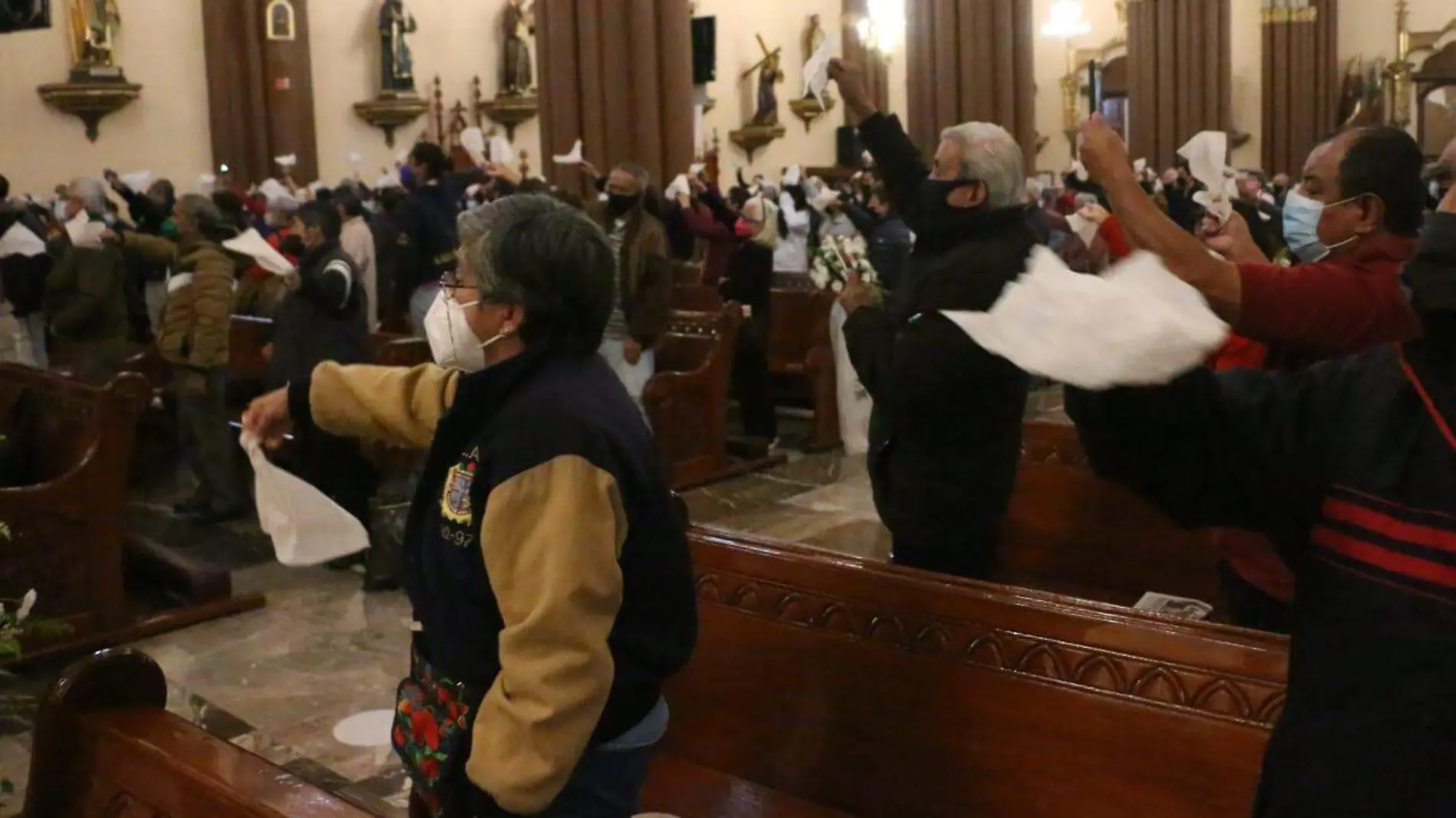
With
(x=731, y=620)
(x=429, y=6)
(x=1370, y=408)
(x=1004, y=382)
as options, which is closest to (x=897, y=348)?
(x=1004, y=382)

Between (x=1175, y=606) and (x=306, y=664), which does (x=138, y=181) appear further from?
(x=1175, y=606)

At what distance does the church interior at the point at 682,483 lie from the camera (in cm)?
195

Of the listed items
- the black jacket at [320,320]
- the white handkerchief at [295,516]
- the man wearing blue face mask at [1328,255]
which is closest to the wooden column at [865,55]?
the black jacket at [320,320]

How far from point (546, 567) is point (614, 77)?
7.10 m

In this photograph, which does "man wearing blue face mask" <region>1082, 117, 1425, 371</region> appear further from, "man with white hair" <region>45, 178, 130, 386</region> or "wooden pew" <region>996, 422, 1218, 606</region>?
"man with white hair" <region>45, 178, 130, 386</region>

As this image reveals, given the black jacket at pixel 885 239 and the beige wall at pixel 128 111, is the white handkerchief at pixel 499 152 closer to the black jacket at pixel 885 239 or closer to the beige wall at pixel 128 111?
the black jacket at pixel 885 239

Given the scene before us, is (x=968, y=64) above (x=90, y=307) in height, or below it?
above

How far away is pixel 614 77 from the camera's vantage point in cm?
848

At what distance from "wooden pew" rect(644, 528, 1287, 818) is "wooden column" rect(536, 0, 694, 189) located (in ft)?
19.6

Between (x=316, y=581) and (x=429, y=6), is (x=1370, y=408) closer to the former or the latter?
(x=316, y=581)

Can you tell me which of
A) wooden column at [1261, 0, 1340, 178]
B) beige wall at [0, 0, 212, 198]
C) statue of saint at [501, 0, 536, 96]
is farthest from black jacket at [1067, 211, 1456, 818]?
wooden column at [1261, 0, 1340, 178]

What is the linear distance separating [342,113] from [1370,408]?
1423 cm

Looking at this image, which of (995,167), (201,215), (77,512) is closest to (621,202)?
(201,215)

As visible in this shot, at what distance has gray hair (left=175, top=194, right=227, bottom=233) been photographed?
7008mm
